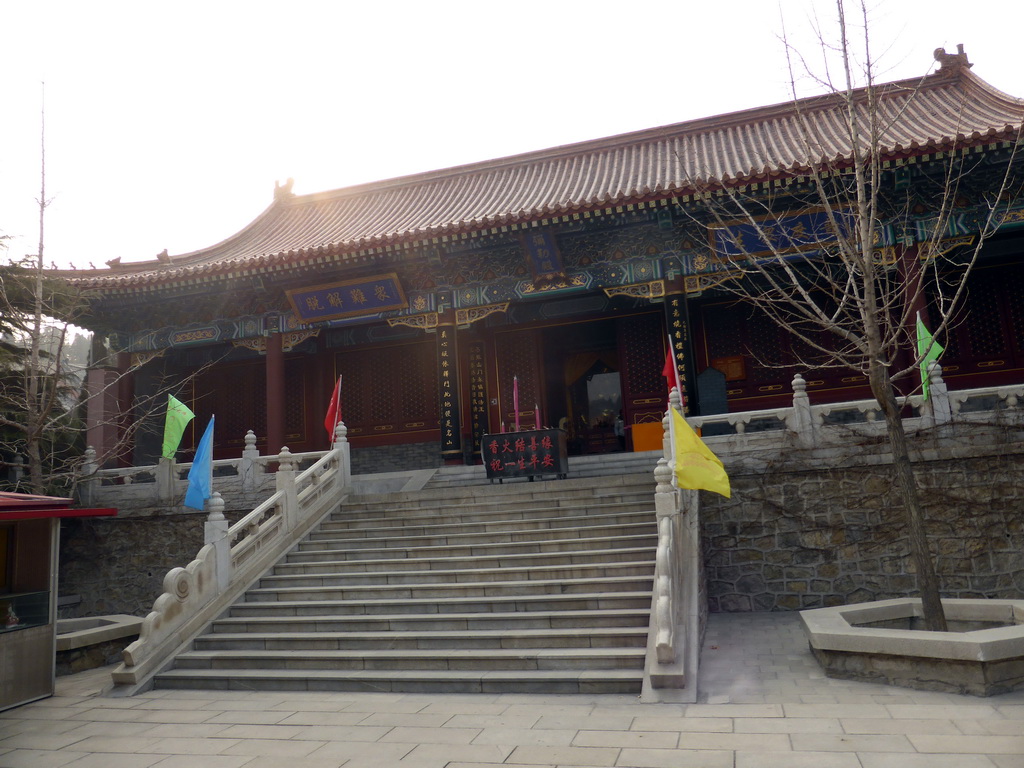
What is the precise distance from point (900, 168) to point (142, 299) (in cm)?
1329

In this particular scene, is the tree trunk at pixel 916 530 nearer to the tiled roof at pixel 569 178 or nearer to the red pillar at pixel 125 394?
the tiled roof at pixel 569 178

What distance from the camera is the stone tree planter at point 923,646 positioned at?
5129 millimetres

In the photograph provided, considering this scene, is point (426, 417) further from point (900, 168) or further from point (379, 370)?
point (900, 168)

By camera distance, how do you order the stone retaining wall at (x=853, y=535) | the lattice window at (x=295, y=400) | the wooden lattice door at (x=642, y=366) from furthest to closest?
the lattice window at (x=295, y=400) → the wooden lattice door at (x=642, y=366) → the stone retaining wall at (x=853, y=535)

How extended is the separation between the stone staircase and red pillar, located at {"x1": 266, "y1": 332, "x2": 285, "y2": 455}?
3670mm

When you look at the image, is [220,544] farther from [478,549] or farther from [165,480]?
[165,480]

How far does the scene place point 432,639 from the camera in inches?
271

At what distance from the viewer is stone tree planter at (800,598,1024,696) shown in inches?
202

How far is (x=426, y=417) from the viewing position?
586 inches

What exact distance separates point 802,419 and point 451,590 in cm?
504

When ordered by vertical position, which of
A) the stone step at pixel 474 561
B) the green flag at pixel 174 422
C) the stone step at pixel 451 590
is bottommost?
the stone step at pixel 451 590

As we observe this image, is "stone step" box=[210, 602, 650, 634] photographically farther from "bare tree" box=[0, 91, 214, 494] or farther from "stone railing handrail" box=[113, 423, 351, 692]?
"bare tree" box=[0, 91, 214, 494]

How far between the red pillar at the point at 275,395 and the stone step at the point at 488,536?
13.7ft

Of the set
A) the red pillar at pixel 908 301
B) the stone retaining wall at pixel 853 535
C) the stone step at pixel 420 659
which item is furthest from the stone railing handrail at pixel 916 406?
the stone step at pixel 420 659
